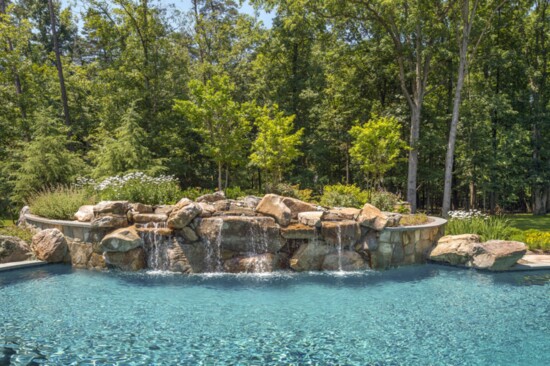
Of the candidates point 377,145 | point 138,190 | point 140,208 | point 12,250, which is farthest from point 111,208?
point 377,145

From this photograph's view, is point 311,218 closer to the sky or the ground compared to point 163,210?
closer to the ground

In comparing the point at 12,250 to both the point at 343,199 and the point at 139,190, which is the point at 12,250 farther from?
the point at 343,199

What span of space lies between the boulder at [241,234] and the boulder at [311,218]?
0.75m

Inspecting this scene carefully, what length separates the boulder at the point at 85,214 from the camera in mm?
10500

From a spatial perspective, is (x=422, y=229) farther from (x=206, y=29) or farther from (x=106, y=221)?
(x=206, y=29)

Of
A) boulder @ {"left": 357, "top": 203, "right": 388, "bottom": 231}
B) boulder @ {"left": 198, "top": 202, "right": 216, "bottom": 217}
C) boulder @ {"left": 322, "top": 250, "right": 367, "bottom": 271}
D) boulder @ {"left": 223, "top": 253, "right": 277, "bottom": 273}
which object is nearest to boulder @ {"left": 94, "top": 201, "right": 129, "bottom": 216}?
boulder @ {"left": 198, "top": 202, "right": 216, "bottom": 217}

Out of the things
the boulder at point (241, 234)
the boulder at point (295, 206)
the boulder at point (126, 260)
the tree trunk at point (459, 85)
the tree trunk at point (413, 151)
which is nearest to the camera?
the boulder at point (126, 260)

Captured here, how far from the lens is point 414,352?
5340 millimetres

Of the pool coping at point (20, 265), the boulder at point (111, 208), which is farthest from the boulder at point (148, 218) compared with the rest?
the pool coping at point (20, 265)

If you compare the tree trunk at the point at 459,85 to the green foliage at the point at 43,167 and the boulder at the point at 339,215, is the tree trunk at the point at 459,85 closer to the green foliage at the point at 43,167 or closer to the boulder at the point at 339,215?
the boulder at the point at 339,215

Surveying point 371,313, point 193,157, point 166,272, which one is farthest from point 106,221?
point 193,157

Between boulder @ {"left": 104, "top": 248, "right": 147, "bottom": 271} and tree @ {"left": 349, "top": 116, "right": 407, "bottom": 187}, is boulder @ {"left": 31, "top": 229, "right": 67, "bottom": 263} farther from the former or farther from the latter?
tree @ {"left": 349, "top": 116, "right": 407, "bottom": 187}

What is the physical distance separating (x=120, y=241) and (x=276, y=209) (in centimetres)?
406

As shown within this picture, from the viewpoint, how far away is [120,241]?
9648 mm
